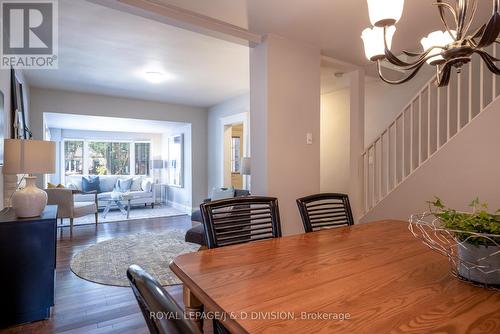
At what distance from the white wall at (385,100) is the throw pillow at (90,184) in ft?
21.5

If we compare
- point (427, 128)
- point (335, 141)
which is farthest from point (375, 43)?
point (335, 141)

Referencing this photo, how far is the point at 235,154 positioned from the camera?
698 cm

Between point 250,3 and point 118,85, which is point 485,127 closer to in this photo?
point 250,3

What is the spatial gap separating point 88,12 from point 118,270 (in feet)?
8.21

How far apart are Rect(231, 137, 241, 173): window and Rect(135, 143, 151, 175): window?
3.57m

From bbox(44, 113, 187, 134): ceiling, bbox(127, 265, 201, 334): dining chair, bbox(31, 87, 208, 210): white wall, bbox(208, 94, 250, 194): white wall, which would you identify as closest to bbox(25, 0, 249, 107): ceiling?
bbox(31, 87, 208, 210): white wall

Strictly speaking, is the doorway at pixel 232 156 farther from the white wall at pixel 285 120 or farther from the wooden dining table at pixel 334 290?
the wooden dining table at pixel 334 290

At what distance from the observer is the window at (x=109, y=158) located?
853cm

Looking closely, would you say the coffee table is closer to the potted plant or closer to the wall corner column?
the wall corner column

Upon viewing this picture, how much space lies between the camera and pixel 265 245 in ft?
4.43

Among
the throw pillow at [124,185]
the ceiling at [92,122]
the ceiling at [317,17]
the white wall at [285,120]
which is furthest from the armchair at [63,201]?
the ceiling at [317,17]

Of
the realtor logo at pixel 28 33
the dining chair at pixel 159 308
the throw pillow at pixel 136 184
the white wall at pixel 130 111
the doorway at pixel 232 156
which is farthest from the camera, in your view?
the throw pillow at pixel 136 184

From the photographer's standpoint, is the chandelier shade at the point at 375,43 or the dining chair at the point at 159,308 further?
the chandelier shade at the point at 375,43

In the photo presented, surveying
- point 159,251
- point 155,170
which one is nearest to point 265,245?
point 159,251
